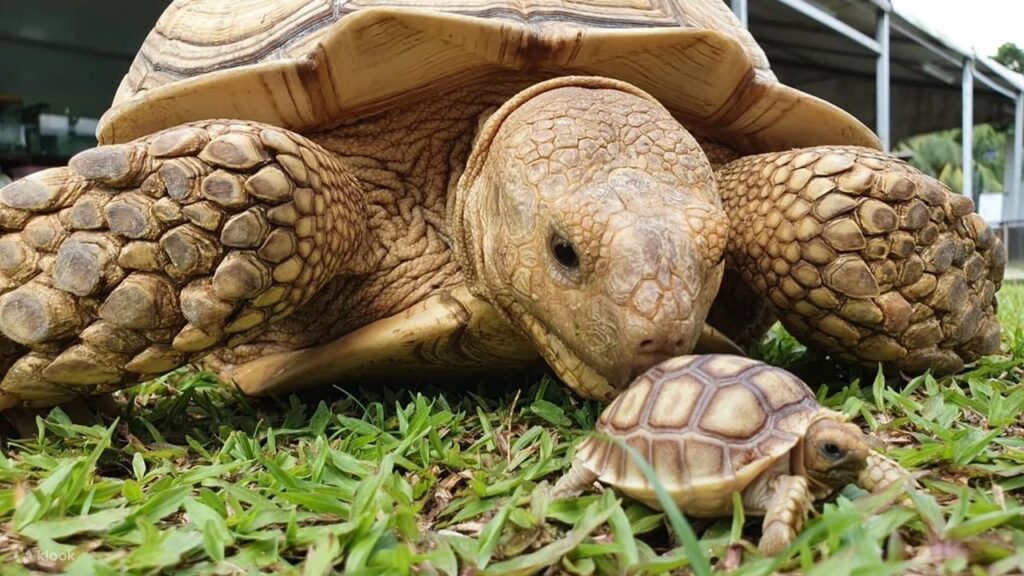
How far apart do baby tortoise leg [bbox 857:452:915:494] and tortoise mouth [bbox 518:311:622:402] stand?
52 centimetres

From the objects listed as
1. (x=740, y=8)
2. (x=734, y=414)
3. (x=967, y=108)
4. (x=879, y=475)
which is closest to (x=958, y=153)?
(x=967, y=108)

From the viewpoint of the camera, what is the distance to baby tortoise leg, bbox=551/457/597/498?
1.41 m

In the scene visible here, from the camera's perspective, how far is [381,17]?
224 centimetres

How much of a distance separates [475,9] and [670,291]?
1300mm

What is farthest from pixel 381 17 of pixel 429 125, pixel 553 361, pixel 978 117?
pixel 978 117

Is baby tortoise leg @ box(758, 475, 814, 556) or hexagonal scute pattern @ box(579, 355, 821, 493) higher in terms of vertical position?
hexagonal scute pattern @ box(579, 355, 821, 493)

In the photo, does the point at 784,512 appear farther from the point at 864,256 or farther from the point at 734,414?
the point at 864,256

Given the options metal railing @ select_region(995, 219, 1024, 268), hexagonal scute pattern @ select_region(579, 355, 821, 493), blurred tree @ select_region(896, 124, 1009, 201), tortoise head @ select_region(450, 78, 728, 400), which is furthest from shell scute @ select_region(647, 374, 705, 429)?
blurred tree @ select_region(896, 124, 1009, 201)

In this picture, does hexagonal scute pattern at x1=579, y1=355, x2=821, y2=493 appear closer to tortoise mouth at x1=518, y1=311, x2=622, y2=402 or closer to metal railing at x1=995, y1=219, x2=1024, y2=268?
tortoise mouth at x1=518, y1=311, x2=622, y2=402

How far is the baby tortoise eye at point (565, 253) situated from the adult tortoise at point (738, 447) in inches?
17.3

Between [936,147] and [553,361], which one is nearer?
[553,361]

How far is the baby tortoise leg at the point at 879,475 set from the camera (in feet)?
4.29

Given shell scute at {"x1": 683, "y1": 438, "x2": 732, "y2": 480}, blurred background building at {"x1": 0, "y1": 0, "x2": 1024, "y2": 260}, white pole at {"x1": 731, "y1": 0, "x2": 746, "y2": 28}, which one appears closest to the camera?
shell scute at {"x1": 683, "y1": 438, "x2": 732, "y2": 480}

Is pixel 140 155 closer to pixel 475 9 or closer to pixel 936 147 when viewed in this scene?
pixel 475 9
